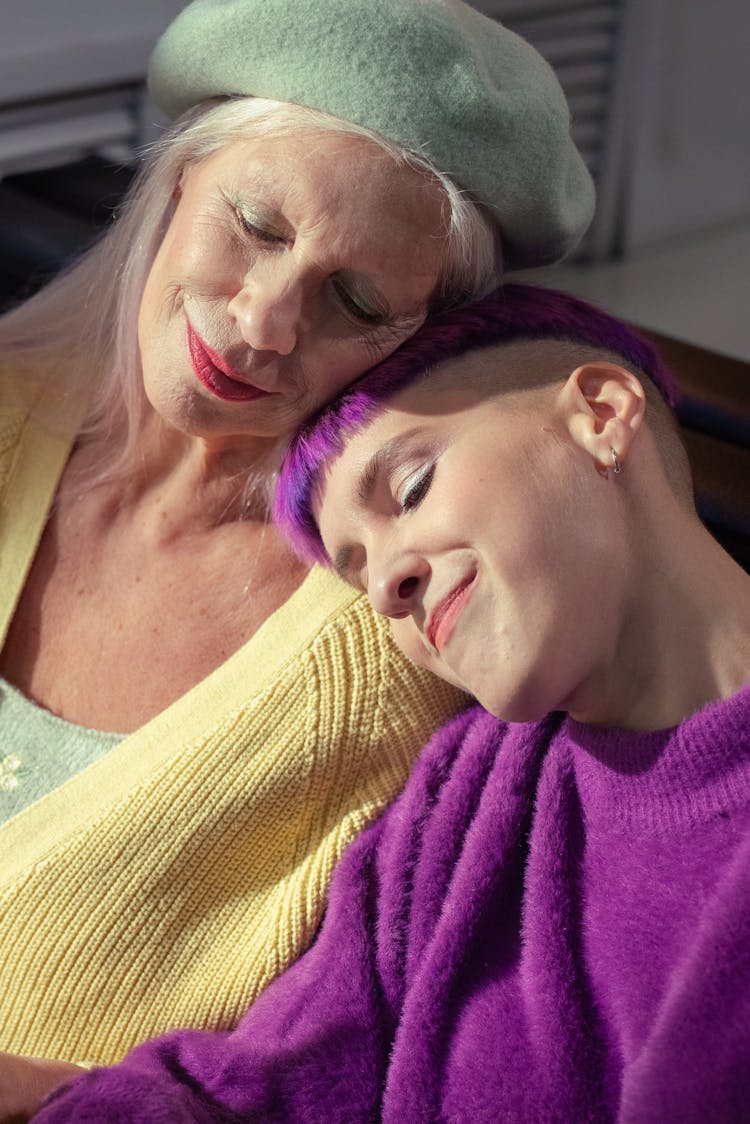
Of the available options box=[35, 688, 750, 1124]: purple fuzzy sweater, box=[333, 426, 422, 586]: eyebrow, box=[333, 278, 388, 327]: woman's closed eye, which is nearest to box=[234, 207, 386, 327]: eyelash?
box=[333, 278, 388, 327]: woman's closed eye

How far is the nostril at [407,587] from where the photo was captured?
112cm

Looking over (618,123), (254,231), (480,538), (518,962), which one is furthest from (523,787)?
(618,123)

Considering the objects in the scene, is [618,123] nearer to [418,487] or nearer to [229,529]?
[229,529]

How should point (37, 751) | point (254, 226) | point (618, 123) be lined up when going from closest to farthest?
point (254, 226), point (37, 751), point (618, 123)

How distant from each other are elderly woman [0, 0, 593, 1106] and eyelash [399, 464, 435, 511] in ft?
0.44

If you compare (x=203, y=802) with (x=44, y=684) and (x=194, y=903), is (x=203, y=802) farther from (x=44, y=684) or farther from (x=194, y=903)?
(x=44, y=684)

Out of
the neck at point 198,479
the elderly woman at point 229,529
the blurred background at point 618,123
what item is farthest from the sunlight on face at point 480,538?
the blurred background at point 618,123

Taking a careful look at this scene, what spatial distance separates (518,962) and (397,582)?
1.01 ft

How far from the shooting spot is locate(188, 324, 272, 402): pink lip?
1.20 m

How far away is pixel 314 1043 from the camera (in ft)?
3.75

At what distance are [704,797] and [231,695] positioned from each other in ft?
1.43

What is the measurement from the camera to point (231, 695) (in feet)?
4.25

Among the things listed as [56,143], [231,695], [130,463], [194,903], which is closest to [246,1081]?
[194,903]

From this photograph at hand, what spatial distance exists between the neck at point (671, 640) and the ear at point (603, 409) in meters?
0.07
